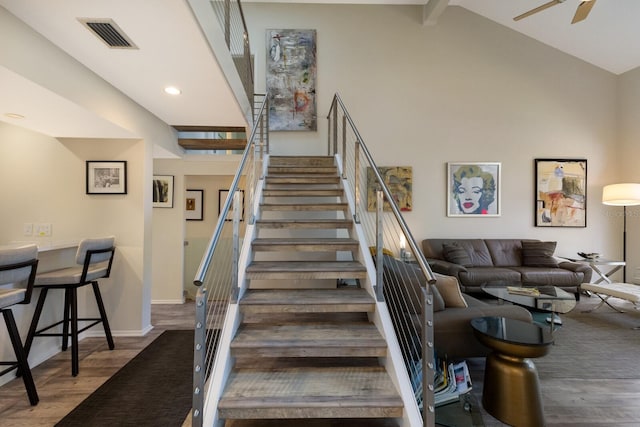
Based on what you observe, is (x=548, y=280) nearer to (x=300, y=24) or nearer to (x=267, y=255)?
(x=267, y=255)

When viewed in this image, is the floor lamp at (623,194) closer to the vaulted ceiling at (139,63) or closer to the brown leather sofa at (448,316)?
the vaulted ceiling at (139,63)

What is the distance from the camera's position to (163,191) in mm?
4629

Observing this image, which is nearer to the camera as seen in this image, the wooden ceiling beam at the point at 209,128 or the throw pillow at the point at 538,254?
the wooden ceiling beam at the point at 209,128

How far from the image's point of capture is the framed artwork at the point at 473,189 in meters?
5.41

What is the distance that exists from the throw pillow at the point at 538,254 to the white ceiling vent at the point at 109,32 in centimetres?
586

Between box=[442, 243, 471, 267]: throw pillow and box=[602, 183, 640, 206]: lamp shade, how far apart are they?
249 centimetres

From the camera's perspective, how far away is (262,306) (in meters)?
2.20

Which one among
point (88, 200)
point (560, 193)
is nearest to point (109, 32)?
point (88, 200)

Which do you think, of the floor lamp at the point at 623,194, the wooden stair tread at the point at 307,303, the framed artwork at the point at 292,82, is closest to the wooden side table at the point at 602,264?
the floor lamp at the point at 623,194

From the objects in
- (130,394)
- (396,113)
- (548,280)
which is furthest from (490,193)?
(130,394)

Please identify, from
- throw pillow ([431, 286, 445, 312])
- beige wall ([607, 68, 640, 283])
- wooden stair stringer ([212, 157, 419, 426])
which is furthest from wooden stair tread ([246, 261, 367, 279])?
beige wall ([607, 68, 640, 283])

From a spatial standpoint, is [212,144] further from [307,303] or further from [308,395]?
[308,395]

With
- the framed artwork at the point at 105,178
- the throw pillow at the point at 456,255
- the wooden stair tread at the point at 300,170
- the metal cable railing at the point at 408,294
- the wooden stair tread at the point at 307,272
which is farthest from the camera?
the throw pillow at the point at 456,255

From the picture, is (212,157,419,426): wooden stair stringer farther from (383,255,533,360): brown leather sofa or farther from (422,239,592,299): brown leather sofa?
(422,239,592,299): brown leather sofa
